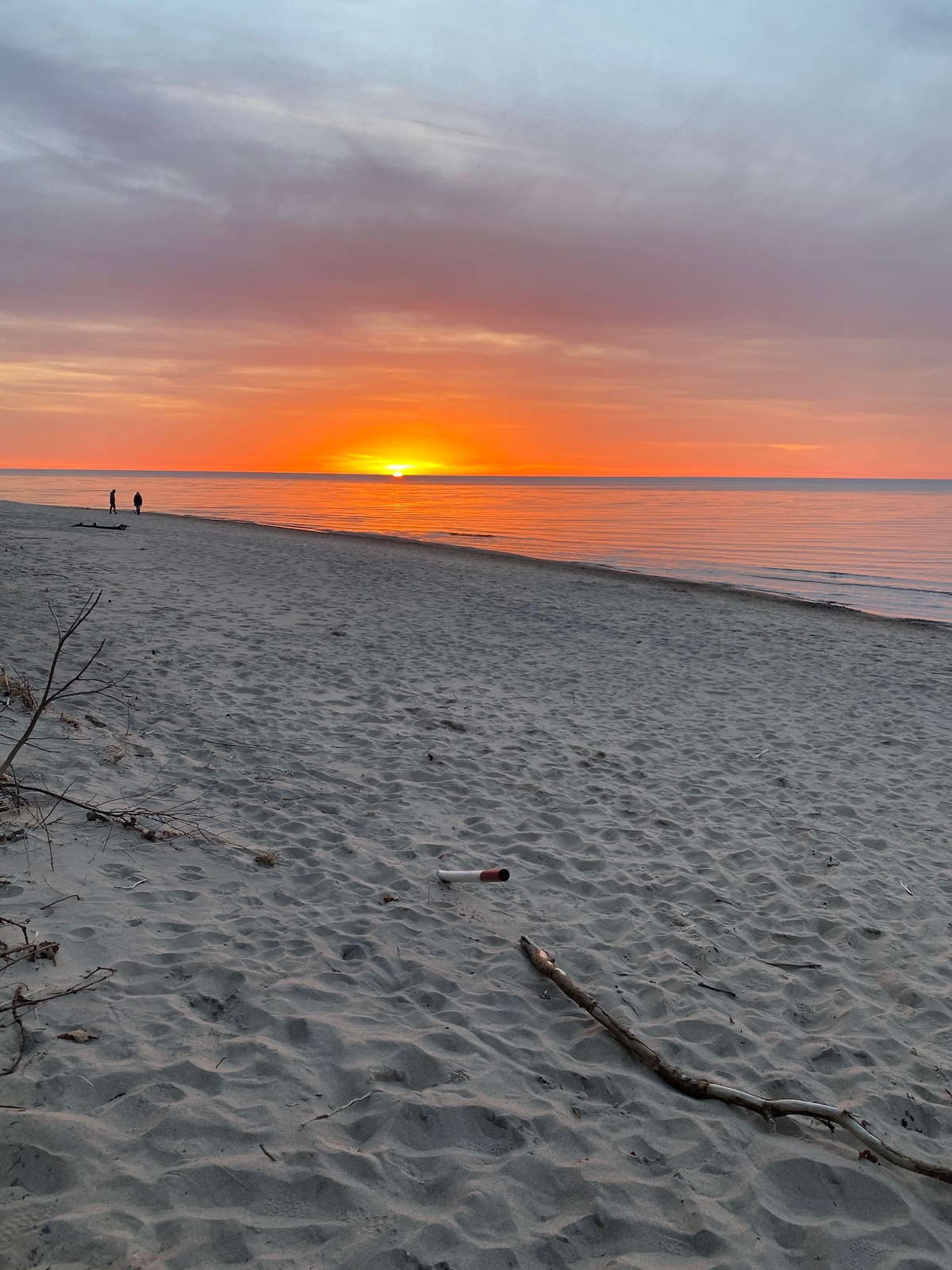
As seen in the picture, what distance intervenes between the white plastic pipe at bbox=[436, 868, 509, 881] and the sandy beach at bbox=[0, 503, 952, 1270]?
17 centimetres

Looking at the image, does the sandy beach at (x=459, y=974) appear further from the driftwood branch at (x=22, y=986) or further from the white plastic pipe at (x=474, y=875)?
the white plastic pipe at (x=474, y=875)

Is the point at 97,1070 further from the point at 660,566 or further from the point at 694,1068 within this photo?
the point at 660,566

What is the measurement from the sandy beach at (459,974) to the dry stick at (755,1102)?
6 centimetres

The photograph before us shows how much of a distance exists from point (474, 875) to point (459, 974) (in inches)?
33.7

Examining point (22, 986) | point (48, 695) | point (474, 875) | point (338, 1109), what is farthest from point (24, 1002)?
point (48, 695)

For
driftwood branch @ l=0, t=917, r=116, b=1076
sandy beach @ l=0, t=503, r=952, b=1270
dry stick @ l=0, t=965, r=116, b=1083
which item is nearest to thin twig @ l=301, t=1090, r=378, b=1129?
sandy beach @ l=0, t=503, r=952, b=1270

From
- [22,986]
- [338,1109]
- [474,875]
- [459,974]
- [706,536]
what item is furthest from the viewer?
[706,536]

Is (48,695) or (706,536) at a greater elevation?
(706,536)

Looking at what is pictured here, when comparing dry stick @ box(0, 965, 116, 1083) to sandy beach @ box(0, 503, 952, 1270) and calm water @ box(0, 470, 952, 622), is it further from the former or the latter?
calm water @ box(0, 470, 952, 622)

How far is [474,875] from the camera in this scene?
16.8 feet

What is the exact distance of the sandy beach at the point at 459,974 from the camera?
2807 millimetres

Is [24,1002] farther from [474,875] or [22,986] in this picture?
[474,875]

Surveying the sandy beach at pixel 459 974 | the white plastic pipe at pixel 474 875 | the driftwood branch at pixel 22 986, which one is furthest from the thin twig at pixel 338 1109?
the white plastic pipe at pixel 474 875

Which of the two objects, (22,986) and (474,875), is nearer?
(22,986)
